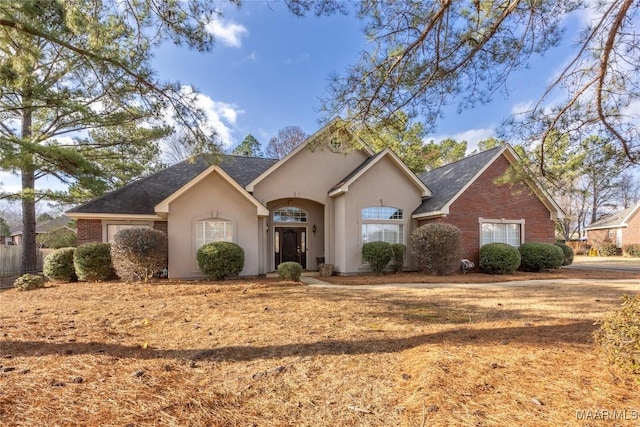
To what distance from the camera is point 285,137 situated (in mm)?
34250

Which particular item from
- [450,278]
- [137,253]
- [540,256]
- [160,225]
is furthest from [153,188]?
[540,256]

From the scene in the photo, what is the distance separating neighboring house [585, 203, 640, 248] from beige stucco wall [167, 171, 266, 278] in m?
34.4

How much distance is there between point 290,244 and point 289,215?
4.40 ft

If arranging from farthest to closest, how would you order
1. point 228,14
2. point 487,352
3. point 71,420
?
point 228,14, point 487,352, point 71,420

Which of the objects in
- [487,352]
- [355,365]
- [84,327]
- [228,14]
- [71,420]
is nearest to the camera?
[71,420]

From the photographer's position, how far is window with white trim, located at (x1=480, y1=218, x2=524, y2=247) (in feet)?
47.3

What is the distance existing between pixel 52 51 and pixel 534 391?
37.3 ft

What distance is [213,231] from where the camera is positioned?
12391 millimetres

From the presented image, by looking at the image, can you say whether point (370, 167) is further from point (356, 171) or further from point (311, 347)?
point (311, 347)

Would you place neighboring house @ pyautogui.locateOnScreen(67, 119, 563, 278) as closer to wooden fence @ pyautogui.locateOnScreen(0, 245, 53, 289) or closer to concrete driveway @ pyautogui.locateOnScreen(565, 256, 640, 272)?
concrete driveway @ pyautogui.locateOnScreen(565, 256, 640, 272)

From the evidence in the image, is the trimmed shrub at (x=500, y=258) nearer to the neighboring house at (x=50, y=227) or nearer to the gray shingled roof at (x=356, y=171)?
the gray shingled roof at (x=356, y=171)

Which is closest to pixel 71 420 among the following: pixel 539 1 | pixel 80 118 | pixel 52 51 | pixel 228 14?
pixel 228 14

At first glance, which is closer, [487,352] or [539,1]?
[487,352]

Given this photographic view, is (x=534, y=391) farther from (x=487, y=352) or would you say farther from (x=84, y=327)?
(x=84, y=327)
